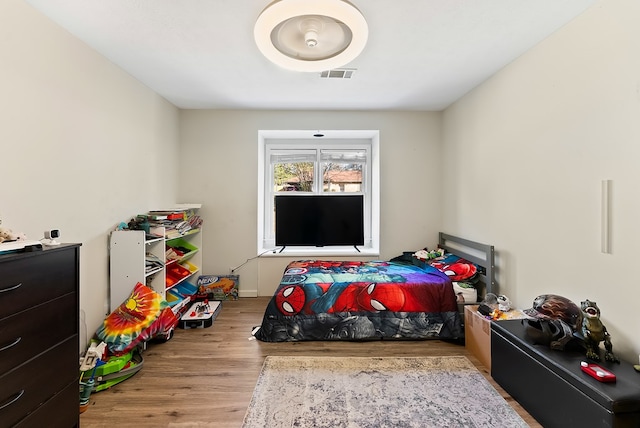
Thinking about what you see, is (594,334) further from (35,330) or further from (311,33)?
(35,330)

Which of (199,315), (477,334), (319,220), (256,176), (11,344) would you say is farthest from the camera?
(319,220)

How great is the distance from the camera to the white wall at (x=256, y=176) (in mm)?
3590

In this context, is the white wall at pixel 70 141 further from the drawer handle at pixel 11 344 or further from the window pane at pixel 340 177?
the window pane at pixel 340 177

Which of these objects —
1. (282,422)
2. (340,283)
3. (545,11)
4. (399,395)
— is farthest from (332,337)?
(545,11)

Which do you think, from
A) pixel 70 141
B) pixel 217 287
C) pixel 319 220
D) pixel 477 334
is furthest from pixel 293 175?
pixel 477 334

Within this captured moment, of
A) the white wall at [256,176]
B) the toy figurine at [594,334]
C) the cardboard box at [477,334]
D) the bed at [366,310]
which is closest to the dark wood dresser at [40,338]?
the bed at [366,310]

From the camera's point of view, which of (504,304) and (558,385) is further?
(504,304)

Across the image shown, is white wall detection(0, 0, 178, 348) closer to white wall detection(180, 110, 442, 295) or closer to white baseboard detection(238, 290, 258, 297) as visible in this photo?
white wall detection(180, 110, 442, 295)

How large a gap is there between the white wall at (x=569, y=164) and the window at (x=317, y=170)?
1.65 metres

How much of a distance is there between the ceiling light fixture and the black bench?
203 cm

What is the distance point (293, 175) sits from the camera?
4156 millimetres

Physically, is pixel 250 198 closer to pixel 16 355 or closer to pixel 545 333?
pixel 16 355

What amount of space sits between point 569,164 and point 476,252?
1275mm

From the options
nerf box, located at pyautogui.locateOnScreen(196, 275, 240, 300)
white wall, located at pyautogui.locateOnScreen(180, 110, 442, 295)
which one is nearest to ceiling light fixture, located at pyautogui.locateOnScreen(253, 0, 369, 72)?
white wall, located at pyautogui.locateOnScreen(180, 110, 442, 295)
